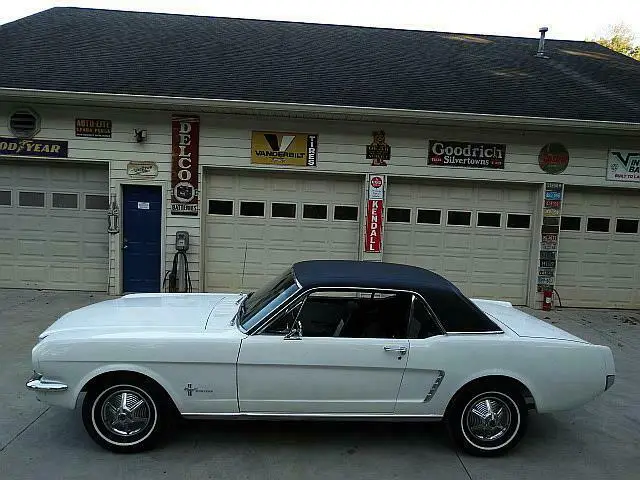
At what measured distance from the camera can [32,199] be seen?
9109mm

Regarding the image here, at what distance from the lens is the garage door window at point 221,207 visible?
362 inches

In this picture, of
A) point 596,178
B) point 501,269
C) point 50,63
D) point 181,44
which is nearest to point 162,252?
point 50,63

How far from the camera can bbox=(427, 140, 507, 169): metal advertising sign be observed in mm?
9055

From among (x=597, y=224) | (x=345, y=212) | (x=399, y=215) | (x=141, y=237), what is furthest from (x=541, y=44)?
(x=141, y=237)

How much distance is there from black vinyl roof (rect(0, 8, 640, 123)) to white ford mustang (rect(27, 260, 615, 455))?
218 inches

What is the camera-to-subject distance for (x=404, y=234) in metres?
9.37

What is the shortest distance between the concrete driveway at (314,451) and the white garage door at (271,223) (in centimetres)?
479

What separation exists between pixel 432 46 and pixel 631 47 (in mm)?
33481

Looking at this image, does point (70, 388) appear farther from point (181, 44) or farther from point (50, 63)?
point (181, 44)

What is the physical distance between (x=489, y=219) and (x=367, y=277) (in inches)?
244

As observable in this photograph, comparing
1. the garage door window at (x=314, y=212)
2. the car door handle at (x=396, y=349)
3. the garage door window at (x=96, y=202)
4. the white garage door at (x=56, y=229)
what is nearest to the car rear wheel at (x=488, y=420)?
the car door handle at (x=396, y=349)

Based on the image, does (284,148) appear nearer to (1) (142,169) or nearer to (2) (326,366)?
(1) (142,169)

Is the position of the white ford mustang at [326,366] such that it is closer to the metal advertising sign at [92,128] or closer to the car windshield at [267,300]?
the car windshield at [267,300]

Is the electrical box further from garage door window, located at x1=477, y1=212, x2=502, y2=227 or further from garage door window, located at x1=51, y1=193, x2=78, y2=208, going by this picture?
garage door window, located at x1=477, y1=212, x2=502, y2=227
